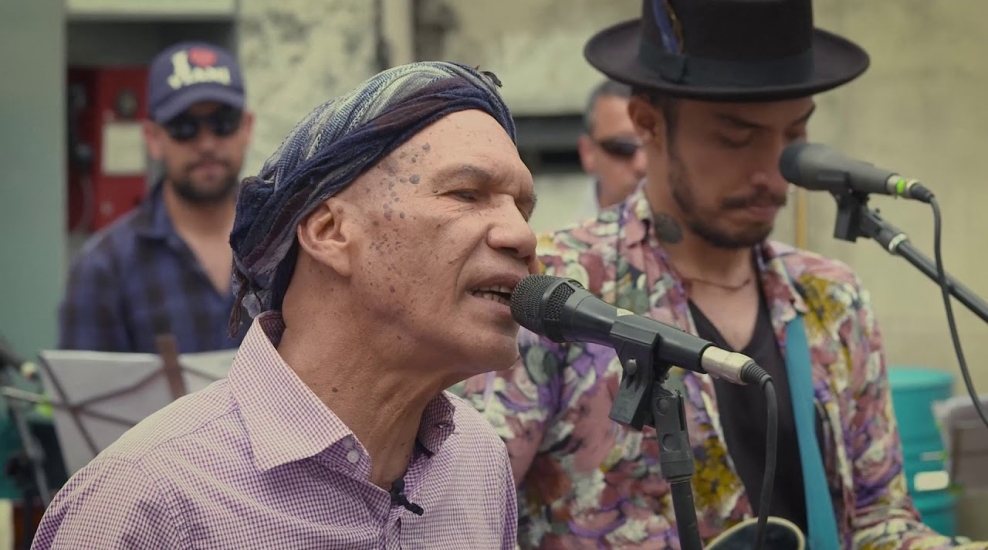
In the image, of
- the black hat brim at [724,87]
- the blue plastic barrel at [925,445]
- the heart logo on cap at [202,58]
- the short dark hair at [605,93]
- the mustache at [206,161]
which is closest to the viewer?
the black hat brim at [724,87]

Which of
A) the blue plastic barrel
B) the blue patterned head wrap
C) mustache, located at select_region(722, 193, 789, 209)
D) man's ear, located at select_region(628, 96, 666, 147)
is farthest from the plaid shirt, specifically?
the blue patterned head wrap

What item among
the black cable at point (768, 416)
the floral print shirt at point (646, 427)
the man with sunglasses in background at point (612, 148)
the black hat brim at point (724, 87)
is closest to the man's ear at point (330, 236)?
the black cable at point (768, 416)

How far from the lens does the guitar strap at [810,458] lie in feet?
10.8

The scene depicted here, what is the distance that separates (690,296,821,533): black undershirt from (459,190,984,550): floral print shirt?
4 cm

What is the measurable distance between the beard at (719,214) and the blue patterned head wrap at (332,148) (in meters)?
1.06

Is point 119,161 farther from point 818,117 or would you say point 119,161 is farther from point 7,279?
point 818,117

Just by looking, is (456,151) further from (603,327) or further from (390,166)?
(603,327)

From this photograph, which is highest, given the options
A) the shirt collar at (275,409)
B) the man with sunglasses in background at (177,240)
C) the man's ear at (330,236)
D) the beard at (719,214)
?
the man's ear at (330,236)

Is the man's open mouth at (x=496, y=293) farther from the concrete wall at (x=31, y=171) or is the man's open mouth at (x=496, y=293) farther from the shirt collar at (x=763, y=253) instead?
the concrete wall at (x=31, y=171)

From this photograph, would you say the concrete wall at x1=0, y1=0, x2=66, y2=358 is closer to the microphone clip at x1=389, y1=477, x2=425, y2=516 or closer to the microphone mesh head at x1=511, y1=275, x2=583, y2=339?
the microphone clip at x1=389, y1=477, x2=425, y2=516

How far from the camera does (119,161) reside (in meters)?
8.93

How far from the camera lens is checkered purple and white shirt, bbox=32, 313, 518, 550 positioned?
2.14 m

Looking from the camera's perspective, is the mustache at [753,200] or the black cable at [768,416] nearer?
the black cable at [768,416]

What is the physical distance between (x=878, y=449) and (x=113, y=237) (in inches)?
130
